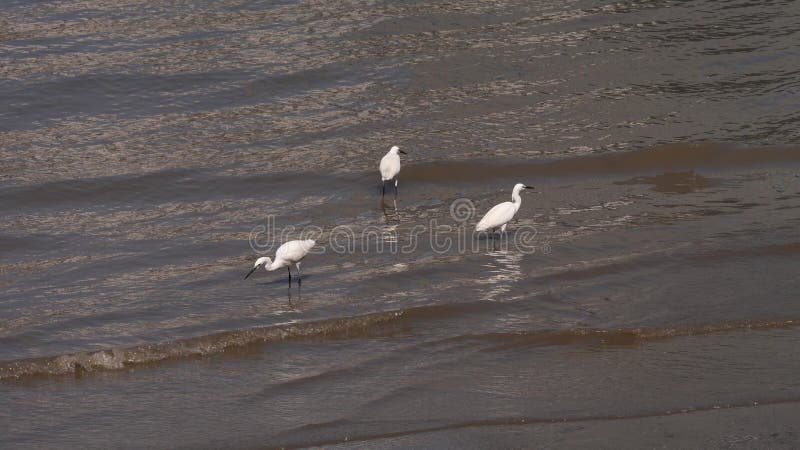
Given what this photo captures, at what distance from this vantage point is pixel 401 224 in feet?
44.5

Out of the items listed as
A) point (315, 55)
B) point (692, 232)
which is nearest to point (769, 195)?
point (692, 232)

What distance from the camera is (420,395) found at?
878 centimetres

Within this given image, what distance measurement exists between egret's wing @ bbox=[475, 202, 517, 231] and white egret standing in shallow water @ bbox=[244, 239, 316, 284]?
2011 millimetres

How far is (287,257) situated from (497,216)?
2517mm

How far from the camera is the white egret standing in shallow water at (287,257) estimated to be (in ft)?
38.4

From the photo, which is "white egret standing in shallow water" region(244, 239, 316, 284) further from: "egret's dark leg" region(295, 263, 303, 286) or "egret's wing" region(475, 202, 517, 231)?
"egret's wing" region(475, 202, 517, 231)

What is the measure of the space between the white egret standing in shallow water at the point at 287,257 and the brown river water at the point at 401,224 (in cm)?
22

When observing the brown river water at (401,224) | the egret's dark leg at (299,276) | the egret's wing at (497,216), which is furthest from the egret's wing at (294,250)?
the egret's wing at (497,216)

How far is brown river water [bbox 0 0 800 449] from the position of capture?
8.68 metres

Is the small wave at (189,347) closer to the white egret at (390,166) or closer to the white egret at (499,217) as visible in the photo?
the white egret at (499,217)

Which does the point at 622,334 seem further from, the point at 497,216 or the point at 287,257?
the point at 287,257

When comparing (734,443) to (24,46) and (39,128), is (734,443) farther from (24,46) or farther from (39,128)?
(24,46)

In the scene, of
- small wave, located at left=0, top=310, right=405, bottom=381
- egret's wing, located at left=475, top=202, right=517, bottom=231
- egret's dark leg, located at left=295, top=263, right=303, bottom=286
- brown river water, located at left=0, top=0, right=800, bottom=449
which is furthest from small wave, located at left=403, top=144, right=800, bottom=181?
small wave, located at left=0, top=310, right=405, bottom=381

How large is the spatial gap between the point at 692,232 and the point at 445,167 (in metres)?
4.23
